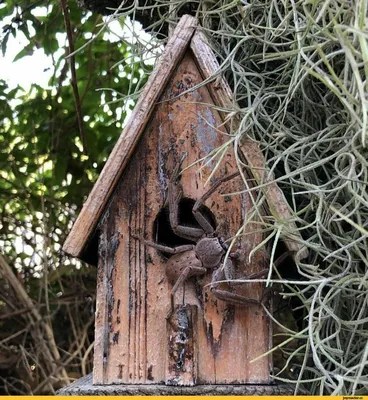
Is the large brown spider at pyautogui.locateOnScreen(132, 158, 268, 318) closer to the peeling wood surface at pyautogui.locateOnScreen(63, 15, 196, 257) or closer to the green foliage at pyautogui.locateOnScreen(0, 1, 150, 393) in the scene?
the peeling wood surface at pyautogui.locateOnScreen(63, 15, 196, 257)

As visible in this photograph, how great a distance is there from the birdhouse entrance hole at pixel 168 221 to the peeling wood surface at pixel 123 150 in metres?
0.09

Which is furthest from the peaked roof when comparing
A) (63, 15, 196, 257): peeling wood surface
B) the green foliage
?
the green foliage

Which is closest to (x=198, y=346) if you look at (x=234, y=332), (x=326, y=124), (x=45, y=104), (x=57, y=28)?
(x=234, y=332)

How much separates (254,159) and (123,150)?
0.20 m

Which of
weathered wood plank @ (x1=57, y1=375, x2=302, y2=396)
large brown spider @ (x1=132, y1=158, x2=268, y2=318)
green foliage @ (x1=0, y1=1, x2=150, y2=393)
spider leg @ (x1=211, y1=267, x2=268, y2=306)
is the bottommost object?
weathered wood plank @ (x1=57, y1=375, x2=302, y2=396)

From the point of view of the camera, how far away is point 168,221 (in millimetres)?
1192

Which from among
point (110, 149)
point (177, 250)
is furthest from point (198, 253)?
point (110, 149)

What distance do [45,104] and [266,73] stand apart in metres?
1.15

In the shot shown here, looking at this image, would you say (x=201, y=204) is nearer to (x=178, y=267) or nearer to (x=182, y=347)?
(x=178, y=267)

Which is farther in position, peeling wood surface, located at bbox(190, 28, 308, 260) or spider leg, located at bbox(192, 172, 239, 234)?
spider leg, located at bbox(192, 172, 239, 234)

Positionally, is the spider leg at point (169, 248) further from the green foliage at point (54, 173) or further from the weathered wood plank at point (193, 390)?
the green foliage at point (54, 173)

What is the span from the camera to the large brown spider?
104cm

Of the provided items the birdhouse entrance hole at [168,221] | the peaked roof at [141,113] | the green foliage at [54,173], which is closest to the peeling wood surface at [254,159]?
the peaked roof at [141,113]

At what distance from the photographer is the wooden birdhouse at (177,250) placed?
1.05 metres
